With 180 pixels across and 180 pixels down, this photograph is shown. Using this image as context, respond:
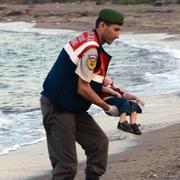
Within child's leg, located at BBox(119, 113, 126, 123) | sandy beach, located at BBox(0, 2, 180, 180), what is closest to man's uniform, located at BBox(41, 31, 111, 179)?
child's leg, located at BBox(119, 113, 126, 123)

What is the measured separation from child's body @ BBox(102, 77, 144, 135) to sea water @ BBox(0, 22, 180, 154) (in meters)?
3.72

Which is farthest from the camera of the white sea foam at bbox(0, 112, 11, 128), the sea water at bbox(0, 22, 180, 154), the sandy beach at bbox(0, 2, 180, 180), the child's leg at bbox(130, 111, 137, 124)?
the white sea foam at bbox(0, 112, 11, 128)

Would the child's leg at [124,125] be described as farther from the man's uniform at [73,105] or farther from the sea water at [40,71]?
the sea water at [40,71]

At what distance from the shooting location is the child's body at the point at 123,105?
556cm

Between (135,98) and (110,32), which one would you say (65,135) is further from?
(110,32)

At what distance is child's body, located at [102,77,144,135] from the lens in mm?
5561

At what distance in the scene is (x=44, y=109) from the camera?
5.76 meters

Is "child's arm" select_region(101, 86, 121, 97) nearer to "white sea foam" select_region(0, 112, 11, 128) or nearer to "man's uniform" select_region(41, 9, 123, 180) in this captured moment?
"man's uniform" select_region(41, 9, 123, 180)

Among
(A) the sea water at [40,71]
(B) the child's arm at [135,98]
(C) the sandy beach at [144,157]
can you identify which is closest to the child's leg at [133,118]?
(B) the child's arm at [135,98]

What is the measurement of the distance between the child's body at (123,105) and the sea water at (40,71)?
372 cm

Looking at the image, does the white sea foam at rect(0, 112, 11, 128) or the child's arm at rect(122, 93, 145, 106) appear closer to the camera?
the child's arm at rect(122, 93, 145, 106)

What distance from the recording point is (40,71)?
72.0 ft

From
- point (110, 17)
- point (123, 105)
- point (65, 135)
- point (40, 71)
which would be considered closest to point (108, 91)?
point (123, 105)

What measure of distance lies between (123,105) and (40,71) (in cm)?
1646
